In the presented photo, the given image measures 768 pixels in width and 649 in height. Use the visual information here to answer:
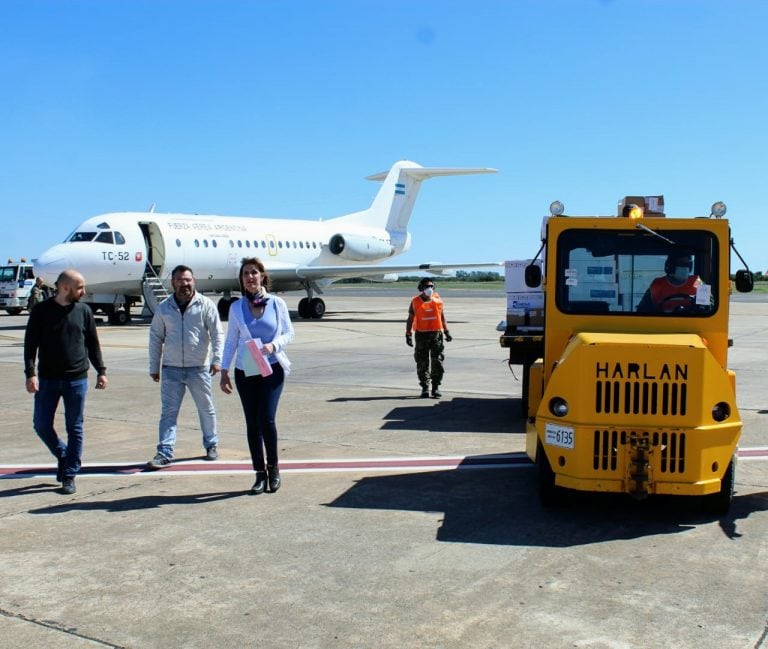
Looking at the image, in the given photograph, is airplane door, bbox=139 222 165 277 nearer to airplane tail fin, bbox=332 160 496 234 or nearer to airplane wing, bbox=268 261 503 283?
airplane wing, bbox=268 261 503 283

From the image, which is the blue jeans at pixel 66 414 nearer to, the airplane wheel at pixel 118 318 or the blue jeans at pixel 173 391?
the blue jeans at pixel 173 391

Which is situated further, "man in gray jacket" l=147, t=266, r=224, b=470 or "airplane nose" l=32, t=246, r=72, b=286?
"airplane nose" l=32, t=246, r=72, b=286

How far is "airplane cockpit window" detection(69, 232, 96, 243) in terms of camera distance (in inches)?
1037

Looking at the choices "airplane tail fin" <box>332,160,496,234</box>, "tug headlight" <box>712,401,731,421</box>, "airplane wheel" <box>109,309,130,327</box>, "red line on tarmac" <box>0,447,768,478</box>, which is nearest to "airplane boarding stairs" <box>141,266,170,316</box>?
"airplane wheel" <box>109,309,130,327</box>

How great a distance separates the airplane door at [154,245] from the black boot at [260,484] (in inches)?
861

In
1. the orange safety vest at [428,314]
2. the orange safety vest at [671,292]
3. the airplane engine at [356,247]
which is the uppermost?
the airplane engine at [356,247]

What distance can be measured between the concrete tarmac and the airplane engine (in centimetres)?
2578

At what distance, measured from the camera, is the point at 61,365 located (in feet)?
21.7

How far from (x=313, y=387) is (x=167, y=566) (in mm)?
8182

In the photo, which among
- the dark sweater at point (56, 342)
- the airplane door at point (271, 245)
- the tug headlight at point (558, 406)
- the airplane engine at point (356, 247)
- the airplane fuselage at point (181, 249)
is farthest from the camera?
the airplane engine at point (356, 247)

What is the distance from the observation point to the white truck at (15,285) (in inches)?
1404

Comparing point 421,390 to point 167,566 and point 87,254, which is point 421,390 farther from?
point 87,254

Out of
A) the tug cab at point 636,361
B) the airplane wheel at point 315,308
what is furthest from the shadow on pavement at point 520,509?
the airplane wheel at point 315,308

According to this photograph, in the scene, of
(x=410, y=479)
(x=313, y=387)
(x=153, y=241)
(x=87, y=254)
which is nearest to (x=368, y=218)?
(x=153, y=241)
